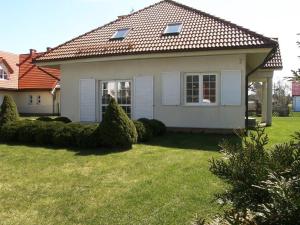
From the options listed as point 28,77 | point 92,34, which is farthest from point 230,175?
point 28,77

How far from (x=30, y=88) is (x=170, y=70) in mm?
22535

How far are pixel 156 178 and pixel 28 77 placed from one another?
102 feet

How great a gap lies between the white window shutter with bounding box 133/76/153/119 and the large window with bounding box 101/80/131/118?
57 cm

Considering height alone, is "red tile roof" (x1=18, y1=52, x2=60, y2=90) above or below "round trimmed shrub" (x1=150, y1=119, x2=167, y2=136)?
above

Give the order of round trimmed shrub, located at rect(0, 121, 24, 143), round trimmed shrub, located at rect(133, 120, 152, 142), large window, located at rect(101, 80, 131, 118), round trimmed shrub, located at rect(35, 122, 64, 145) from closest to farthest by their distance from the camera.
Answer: round trimmed shrub, located at rect(35, 122, 64, 145)
round trimmed shrub, located at rect(0, 121, 24, 143)
round trimmed shrub, located at rect(133, 120, 152, 142)
large window, located at rect(101, 80, 131, 118)

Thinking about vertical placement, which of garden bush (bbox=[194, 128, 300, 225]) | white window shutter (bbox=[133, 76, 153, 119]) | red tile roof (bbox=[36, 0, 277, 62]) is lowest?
garden bush (bbox=[194, 128, 300, 225])

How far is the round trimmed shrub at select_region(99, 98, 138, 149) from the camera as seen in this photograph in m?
10.6

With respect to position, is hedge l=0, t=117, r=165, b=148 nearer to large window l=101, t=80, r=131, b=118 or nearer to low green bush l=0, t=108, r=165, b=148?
low green bush l=0, t=108, r=165, b=148

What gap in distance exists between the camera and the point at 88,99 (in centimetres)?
1723

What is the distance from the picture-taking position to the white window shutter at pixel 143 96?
52.4 feet

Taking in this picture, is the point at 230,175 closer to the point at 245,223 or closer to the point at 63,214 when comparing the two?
the point at 245,223

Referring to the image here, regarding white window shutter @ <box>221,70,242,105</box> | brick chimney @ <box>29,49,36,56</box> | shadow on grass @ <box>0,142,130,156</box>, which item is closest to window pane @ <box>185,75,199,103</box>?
white window shutter @ <box>221,70,242,105</box>

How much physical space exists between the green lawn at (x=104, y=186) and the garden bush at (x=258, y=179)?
1.46ft

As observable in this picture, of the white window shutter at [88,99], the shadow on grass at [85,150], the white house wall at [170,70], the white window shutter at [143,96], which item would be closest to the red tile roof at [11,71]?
the white house wall at [170,70]
